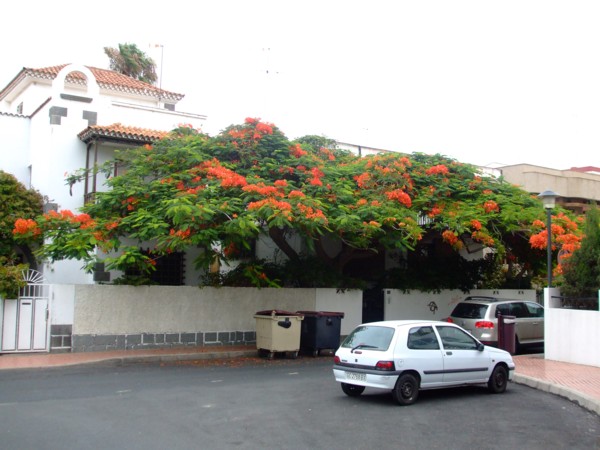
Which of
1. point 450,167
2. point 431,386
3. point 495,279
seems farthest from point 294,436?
point 495,279

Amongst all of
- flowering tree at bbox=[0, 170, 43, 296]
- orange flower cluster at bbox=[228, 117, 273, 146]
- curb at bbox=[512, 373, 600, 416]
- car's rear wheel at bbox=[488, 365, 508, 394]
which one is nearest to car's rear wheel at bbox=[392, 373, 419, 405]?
car's rear wheel at bbox=[488, 365, 508, 394]

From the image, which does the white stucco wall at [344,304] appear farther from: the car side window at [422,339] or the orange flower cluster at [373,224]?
the car side window at [422,339]

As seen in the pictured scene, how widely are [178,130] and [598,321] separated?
13.3 m

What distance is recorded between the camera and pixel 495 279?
26141 mm

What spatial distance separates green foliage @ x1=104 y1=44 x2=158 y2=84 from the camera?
44.5 metres

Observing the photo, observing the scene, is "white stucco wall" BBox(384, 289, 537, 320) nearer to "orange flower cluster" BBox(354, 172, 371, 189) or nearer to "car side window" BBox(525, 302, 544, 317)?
"car side window" BBox(525, 302, 544, 317)

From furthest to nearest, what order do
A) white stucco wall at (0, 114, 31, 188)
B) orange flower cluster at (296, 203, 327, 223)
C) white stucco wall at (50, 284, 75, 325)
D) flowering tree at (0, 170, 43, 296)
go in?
white stucco wall at (0, 114, 31, 188) < flowering tree at (0, 170, 43, 296) < white stucco wall at (50, 284, 75, 325) < orange flower cluster at (296, 203, 327, 223)

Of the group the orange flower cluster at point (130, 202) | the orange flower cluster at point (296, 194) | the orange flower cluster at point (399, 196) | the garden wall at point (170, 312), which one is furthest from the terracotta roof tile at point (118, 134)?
the orange flower cluster at point (399, 196)

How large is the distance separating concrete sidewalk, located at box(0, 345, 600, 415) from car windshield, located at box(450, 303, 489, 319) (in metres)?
1.52

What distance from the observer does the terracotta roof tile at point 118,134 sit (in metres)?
20.0

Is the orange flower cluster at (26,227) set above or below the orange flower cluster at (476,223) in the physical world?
below

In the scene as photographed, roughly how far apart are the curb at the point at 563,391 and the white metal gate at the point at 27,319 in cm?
1147

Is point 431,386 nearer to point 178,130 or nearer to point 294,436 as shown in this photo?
point 294,436

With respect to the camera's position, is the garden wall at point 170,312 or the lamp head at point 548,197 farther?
the garden wall at point 170,312
